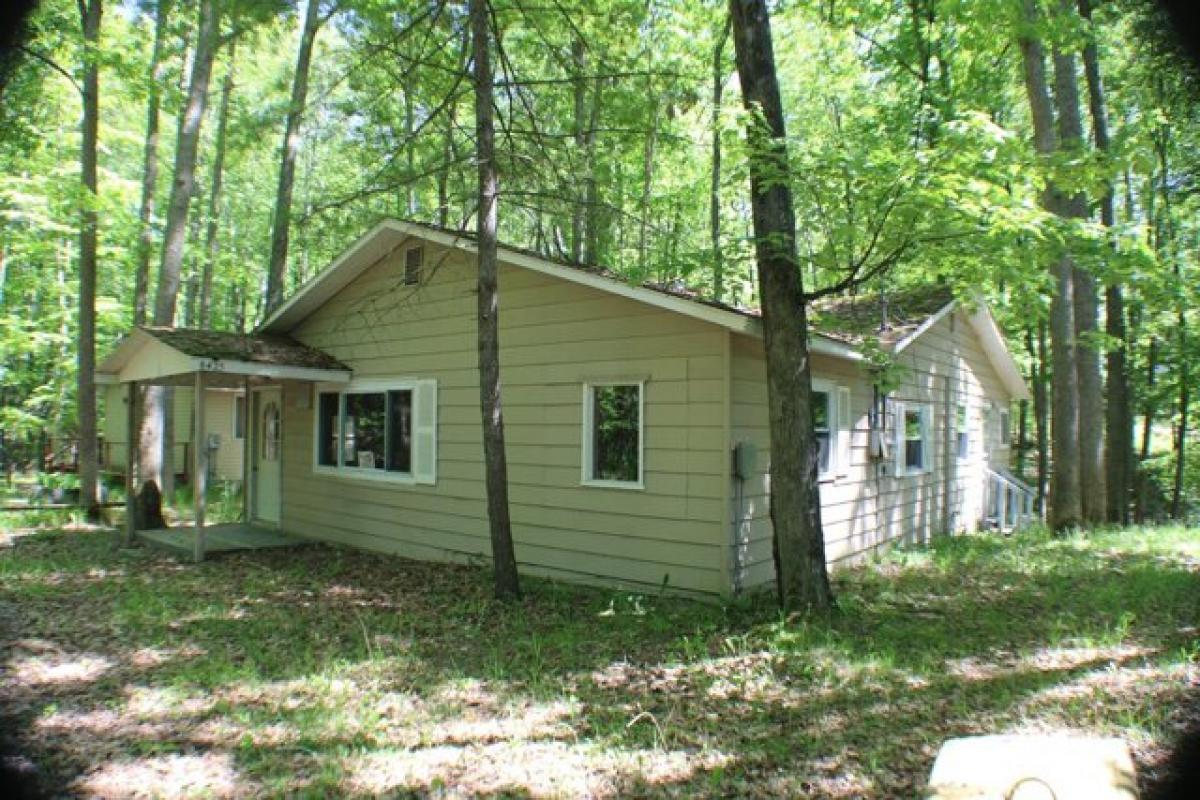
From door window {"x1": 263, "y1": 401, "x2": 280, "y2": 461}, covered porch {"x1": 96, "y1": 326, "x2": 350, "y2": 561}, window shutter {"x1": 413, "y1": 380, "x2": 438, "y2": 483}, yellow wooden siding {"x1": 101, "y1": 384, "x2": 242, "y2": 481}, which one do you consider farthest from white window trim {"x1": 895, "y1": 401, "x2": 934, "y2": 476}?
yellow wooden siding {"x1": 101, "y1": 384, "x2": 242, "y2": 481}

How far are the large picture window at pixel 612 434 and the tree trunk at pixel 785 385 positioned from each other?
1695 millimetres

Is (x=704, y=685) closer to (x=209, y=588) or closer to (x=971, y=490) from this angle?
(x=209, y=588)

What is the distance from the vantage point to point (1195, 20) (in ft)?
2.96

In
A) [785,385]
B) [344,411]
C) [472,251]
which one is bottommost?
[344,411]

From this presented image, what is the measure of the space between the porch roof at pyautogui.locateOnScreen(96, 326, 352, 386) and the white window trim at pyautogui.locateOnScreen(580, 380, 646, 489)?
438 cm

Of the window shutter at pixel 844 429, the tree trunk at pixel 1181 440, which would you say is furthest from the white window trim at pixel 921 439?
the tree trunk at pixel 1181 440

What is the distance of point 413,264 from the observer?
9.48 metres

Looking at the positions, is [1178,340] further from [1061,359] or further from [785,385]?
[785,385]

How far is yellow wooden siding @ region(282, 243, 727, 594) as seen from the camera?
689cm

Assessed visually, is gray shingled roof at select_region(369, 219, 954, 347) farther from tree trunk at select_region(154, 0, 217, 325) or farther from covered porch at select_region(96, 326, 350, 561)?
tree trunk at select_region(154, 0, 217, 325)

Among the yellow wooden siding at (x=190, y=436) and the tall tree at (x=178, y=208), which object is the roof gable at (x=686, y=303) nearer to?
the tall tree at (x=178, y=208)

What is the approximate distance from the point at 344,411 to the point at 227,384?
2687 millimetres

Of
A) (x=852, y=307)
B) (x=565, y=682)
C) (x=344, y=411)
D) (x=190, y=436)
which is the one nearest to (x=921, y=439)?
(x=852, y=307)

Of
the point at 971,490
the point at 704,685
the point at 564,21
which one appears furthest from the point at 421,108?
the point at 971,490
